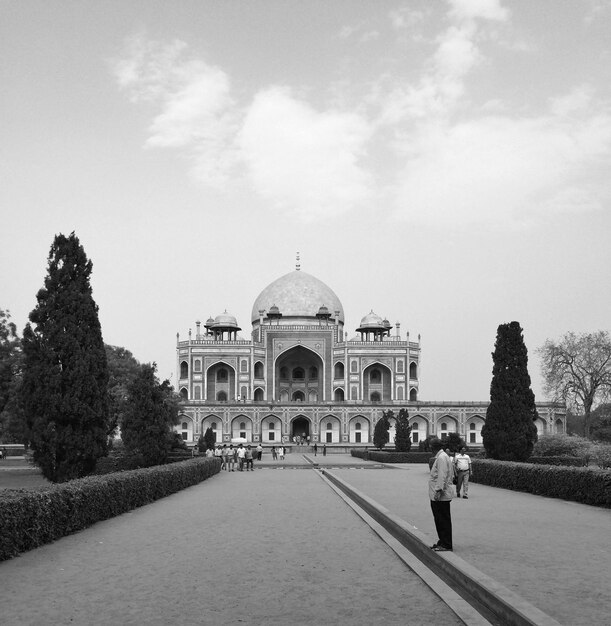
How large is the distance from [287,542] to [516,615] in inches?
188

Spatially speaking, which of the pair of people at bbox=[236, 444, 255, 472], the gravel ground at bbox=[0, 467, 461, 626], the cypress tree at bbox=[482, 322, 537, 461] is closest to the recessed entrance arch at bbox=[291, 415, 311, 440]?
the pair of people at bbox=[236, 444, 255, 472]

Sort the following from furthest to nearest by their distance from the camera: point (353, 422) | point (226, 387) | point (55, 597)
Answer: point (226, 387)
point (353, 422)
point (55, 597)

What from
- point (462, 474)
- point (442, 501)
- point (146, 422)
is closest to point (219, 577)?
point (442, 501)

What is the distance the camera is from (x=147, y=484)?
→ 1631cm

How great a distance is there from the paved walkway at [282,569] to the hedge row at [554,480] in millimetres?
1620

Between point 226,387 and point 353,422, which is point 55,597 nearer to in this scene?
point 353,422

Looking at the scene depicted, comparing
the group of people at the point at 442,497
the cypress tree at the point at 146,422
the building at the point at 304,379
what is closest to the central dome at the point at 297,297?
the building at the point at 304,379

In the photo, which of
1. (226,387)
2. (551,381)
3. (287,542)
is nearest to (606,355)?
(551,381)

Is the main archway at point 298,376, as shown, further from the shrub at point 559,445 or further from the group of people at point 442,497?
the group of people at point 442,497

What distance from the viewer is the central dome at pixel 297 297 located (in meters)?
82.9

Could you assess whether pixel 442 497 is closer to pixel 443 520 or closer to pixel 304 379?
pixel 443 520

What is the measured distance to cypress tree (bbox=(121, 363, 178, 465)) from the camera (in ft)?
89.3

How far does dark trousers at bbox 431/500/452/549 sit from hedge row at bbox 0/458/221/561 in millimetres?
4833

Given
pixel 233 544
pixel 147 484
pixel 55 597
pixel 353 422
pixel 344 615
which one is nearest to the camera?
pixel 344 615
